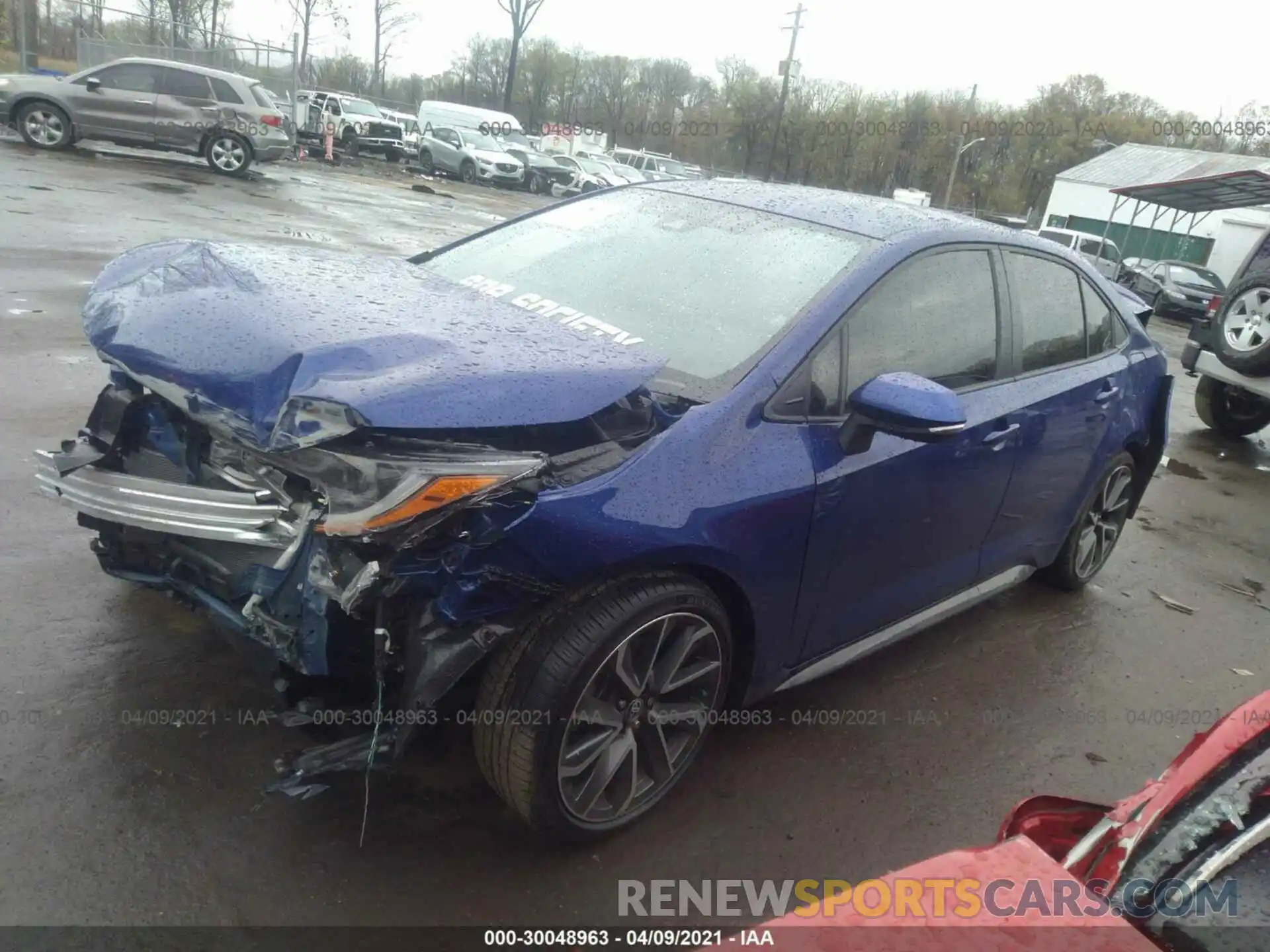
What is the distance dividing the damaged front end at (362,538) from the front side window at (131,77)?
55.2ft

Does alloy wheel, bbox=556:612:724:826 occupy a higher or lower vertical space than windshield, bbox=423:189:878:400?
lower

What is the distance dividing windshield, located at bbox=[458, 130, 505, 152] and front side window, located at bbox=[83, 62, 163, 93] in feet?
42.8

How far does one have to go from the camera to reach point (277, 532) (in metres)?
2.17

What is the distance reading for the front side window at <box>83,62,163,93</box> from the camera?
16.2 m

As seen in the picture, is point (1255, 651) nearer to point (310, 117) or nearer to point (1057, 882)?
point (1057, 882)

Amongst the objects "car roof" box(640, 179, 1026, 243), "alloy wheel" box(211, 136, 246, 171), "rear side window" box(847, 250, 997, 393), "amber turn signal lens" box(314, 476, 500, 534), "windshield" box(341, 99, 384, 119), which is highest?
"windshield" box(341, 99, 384, 119)

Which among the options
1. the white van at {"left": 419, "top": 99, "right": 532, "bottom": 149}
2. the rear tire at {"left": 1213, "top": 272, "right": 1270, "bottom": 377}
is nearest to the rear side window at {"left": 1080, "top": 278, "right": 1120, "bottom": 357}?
the rear tire at {"left": 1213, "top": 272, "right": 1270, "bottom": 377}

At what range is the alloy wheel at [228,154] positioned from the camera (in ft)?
57.2

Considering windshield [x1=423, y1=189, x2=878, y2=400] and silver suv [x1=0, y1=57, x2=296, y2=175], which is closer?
windshield [x1=423, y1=189, x2=878, y2=400]

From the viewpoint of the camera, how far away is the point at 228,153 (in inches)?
691

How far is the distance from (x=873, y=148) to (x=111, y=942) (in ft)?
166

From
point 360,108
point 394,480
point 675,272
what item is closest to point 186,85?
point 360,108

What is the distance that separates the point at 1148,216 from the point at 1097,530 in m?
38.7

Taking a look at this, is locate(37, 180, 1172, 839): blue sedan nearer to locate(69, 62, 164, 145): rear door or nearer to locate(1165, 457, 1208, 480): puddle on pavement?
locate(1165, 457, 1208, 480): puddle on pavement
